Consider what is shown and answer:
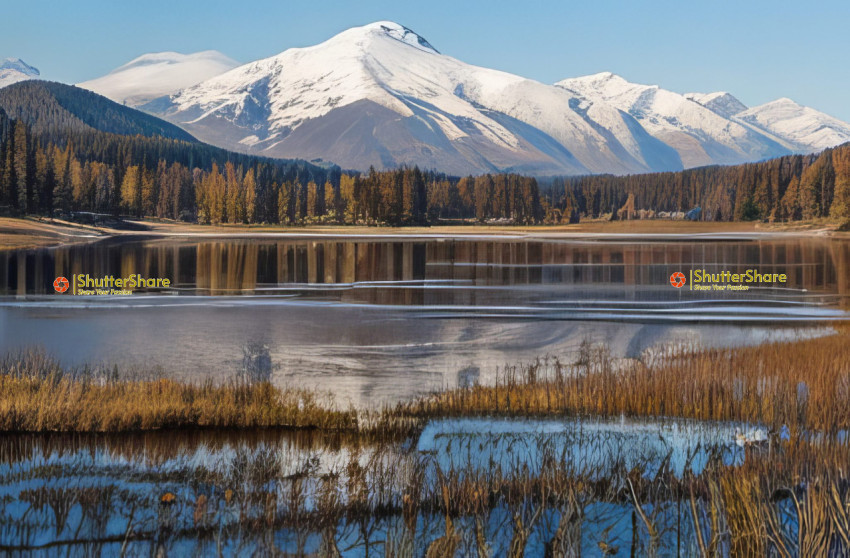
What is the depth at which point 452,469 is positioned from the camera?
794 centimetres

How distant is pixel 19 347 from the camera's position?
17641 millimetres

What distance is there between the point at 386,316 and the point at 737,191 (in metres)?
126

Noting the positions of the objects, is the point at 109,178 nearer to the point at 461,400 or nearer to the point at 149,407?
the point at 149,407

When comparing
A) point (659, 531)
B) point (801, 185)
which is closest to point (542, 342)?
point (659, 531)

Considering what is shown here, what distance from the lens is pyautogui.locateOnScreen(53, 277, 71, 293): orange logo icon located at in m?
31.5

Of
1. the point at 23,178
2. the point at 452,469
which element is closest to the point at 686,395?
the point at 452,469

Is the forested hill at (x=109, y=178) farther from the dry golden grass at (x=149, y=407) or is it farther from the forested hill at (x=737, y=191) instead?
the dry golden grass at (x=149, y=407)

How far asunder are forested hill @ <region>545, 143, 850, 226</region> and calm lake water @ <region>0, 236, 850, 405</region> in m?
75.0

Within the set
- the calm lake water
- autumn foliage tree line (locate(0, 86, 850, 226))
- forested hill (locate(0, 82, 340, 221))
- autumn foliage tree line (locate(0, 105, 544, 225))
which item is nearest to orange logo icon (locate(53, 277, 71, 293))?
the calm lake water

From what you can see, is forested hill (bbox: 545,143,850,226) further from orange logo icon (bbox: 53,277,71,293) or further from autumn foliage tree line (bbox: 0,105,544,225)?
orange logo icon (bbox: 53,277,71,293)

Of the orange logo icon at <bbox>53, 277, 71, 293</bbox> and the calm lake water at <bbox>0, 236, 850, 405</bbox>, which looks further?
the orange logo icon at <bbox>53, 277, 71, 293</bbox>

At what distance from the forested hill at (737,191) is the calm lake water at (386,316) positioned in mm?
74989

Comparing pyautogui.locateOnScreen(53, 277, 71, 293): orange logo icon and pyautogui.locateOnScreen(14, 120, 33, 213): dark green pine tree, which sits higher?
pyautogui.locateOnScreen(14, 120, 33, 213): dark green pine tree

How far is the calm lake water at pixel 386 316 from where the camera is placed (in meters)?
17.1
